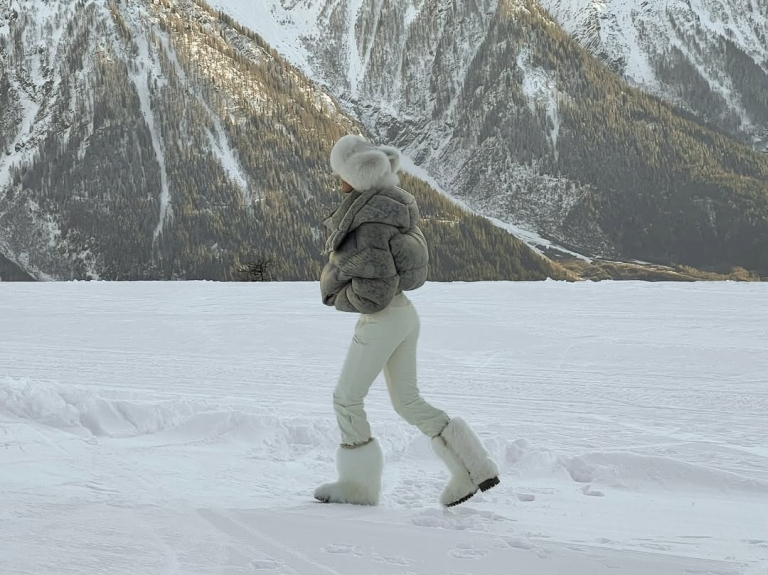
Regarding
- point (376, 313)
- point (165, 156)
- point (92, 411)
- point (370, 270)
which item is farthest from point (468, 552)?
point (165, 156)

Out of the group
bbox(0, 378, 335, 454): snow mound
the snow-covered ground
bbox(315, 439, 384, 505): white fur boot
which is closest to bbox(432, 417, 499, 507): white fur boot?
the snow-covered ground

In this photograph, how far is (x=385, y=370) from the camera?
15.4ft

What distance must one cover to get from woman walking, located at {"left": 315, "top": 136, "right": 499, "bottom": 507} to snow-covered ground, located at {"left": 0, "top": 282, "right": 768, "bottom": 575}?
0.21 m

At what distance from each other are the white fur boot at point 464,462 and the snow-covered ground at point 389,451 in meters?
0.14

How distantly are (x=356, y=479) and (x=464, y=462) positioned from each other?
1.84 feet

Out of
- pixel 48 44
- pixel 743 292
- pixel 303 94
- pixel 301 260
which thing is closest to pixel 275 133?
pixel 303 94

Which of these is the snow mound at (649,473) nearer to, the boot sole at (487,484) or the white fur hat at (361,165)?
the boot sole at (487,484)

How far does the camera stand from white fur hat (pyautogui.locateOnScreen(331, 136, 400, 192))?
4598 millimetres

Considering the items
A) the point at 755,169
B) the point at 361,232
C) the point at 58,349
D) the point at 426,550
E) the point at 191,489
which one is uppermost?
the point at 755,169

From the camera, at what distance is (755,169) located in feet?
595

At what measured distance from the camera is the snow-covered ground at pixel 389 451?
12.4 ft

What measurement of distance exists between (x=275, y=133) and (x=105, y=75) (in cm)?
3700

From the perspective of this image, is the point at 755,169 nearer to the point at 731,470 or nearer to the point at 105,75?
the point at 105,75

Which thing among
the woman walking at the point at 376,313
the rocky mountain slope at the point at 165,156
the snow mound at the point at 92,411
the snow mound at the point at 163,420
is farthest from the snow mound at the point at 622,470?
the rocky mountain slope at the point at 165,156
